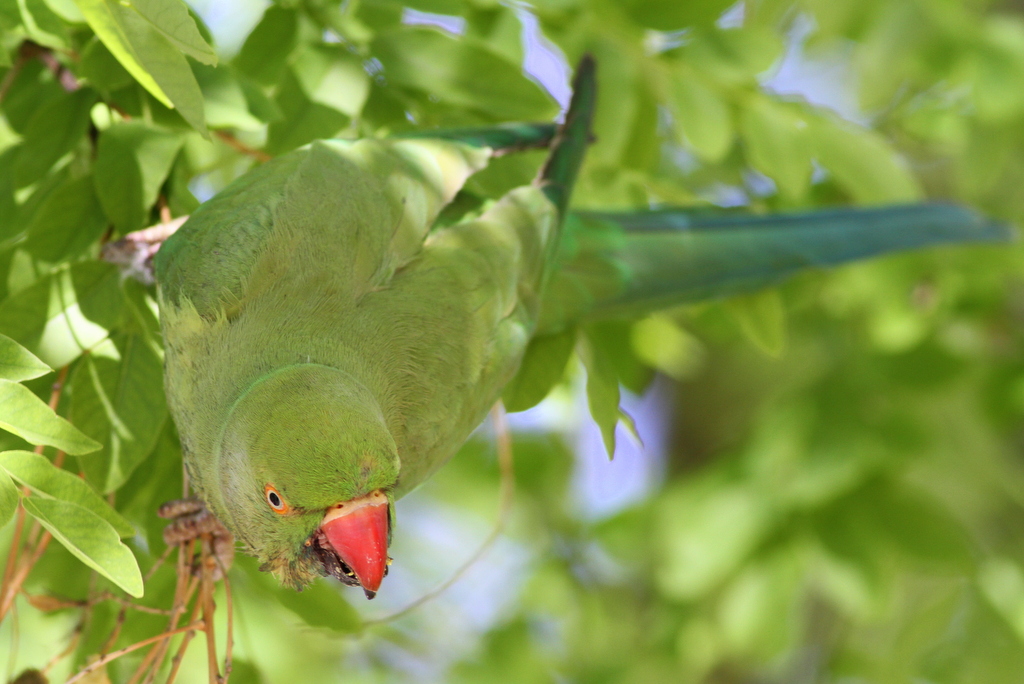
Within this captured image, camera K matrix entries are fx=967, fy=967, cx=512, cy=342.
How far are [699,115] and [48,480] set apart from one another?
1.70 meters

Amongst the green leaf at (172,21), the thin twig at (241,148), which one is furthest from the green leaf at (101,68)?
the green leaf at (172,21)

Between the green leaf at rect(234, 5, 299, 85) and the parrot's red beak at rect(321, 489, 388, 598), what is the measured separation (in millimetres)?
930

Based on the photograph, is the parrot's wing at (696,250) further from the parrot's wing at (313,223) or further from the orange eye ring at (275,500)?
the orange eye ring at (275,500)

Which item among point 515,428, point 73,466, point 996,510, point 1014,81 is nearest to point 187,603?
point 73,466

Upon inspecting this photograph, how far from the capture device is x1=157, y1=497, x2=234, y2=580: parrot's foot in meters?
1.71

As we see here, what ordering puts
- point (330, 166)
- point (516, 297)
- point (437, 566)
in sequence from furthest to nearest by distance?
point (437, 566) < point (516, 297) < point (330, 166)

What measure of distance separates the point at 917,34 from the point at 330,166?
171 centimetres

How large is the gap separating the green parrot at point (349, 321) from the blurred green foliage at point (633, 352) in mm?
105

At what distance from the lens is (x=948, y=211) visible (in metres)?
2.79

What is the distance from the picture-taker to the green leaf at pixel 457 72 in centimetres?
201

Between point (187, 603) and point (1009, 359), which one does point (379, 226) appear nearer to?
point (187, 603)

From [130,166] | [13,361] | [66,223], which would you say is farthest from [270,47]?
[13,361]

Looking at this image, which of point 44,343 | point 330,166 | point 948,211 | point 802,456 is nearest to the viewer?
point 44,343

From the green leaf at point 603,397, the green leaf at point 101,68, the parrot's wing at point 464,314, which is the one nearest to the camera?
the green leaf at point 101,68
